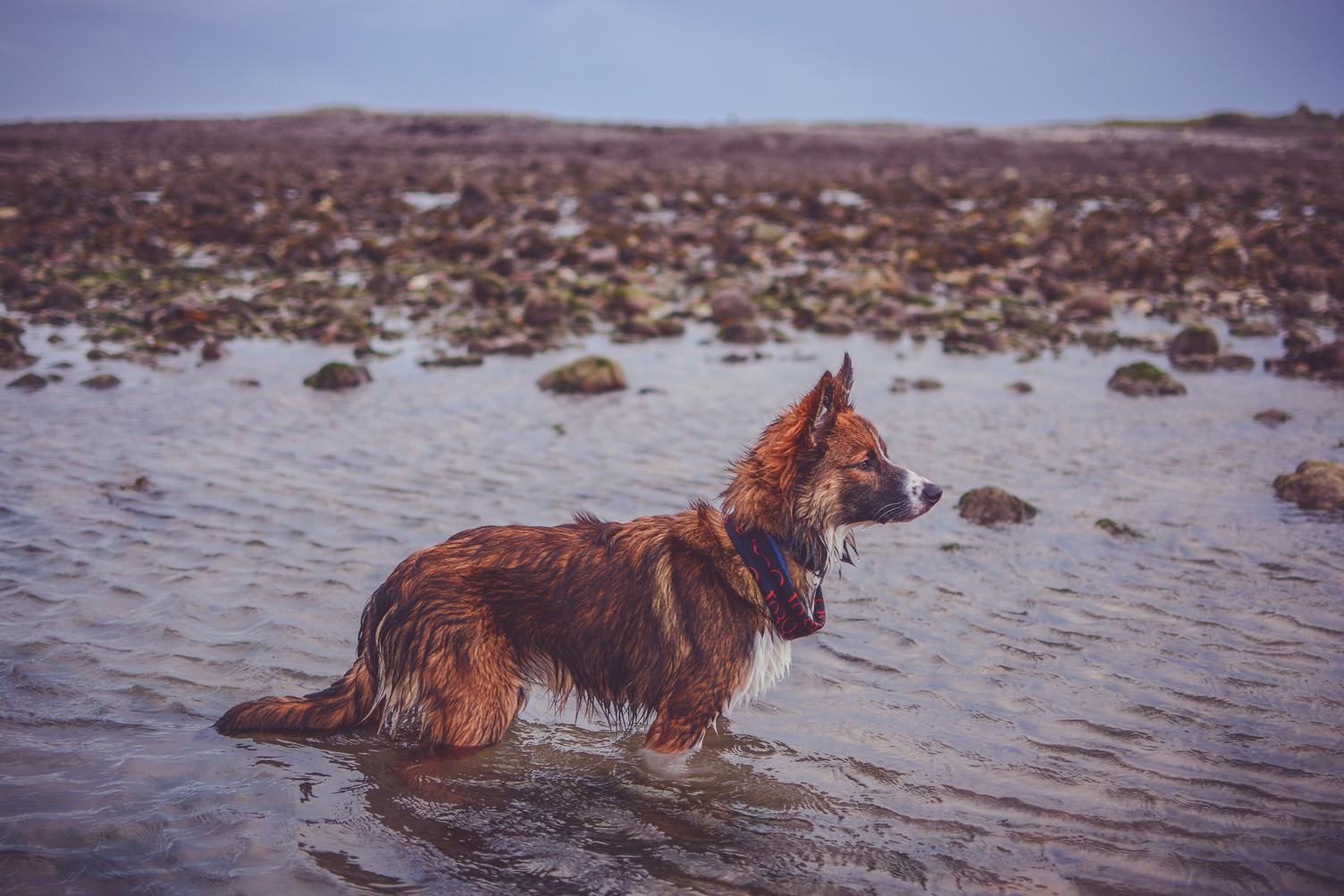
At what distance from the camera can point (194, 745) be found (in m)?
5.61

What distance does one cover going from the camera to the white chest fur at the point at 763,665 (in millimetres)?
5387

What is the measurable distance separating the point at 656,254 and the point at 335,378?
12.0m

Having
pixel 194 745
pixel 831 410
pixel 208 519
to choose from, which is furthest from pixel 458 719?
pixel 208 519

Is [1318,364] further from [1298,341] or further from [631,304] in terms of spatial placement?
[631,304]

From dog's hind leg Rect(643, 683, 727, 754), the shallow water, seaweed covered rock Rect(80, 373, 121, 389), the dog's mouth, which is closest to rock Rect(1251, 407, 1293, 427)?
the shallow water

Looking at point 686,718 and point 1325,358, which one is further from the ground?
point 1325,358

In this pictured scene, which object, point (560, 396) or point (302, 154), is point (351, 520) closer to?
point (560, 396)

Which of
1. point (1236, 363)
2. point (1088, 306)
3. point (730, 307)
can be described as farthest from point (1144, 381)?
point (730, 307)

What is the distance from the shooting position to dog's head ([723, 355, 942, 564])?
5477 millimetres

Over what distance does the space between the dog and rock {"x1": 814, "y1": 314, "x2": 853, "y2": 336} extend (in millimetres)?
13041

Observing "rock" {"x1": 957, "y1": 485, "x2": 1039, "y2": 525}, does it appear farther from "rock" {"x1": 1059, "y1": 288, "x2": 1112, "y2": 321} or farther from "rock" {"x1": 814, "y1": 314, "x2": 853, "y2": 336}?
"rock" {"x1": 1059, "y1": 288, "x2": 1112, "y2": 321}

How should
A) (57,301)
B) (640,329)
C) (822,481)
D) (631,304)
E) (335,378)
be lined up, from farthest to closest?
(631,304), (57,301), (640,329), (335,378), (822,481)

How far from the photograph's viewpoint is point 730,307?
1908cm

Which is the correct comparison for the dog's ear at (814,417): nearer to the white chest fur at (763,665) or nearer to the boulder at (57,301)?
the white chest fur at (763,665)
